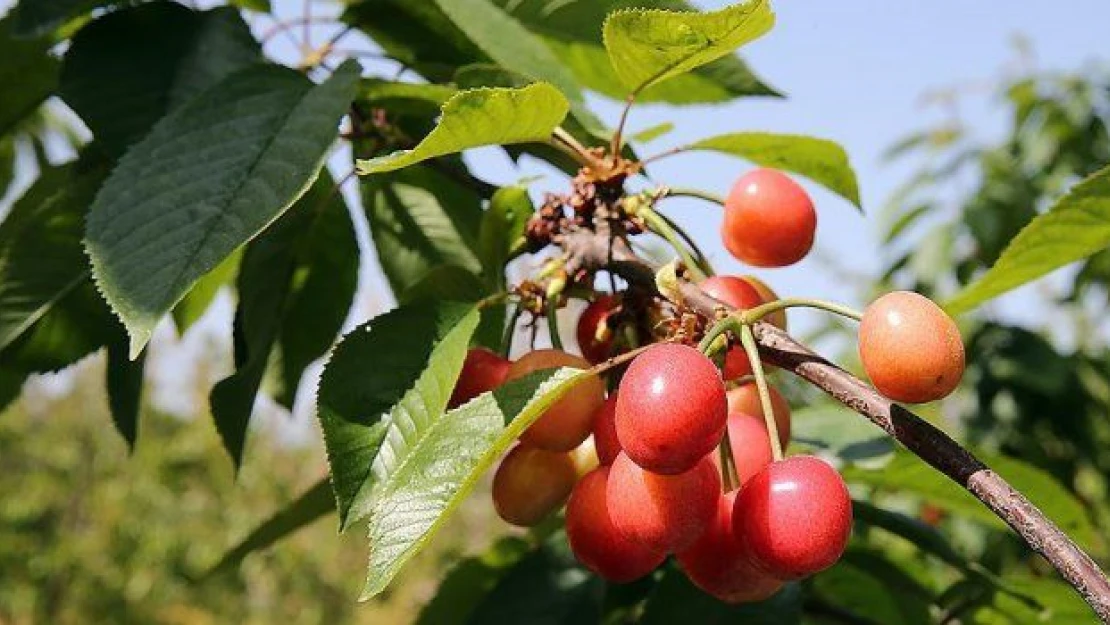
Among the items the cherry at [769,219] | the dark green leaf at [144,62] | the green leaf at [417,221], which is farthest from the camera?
the green leaf at [417,221]

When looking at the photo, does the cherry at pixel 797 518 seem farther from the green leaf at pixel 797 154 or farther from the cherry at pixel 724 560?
the green leaf at pixel 797 154

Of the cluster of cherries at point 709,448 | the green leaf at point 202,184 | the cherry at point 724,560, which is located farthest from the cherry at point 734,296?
the green leaf at point 202,184

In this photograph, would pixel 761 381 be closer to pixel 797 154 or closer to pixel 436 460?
pixel 436 460

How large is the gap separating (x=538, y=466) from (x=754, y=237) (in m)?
0.24

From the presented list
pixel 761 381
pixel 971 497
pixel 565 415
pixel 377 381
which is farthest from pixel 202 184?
pixel 971 497

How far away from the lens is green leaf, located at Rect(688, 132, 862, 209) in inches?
38.7

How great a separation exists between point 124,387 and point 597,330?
0.49 metres

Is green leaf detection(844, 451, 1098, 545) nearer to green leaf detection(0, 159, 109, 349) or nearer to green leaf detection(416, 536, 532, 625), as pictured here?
green leaf detection(416, 536, 532, 625)

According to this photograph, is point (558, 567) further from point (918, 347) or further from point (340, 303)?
point (918, 347)

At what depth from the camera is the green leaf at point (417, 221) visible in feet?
3.94

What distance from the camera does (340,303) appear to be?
121cm

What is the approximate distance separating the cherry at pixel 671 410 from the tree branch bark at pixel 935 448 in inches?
2.7

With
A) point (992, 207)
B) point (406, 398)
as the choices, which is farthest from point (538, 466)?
point (992, 207)

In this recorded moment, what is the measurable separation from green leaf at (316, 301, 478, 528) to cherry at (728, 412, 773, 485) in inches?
7.4
